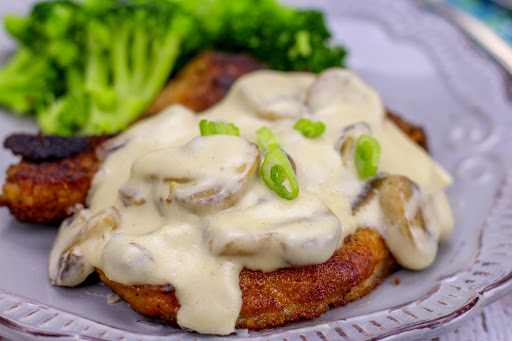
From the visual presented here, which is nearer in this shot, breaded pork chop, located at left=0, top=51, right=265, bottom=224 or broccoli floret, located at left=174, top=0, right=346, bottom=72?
breaded pork chop, located at left=0, top=51, right=265, bottom=224

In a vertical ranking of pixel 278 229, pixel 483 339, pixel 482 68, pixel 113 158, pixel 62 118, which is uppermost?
pixel 482 68

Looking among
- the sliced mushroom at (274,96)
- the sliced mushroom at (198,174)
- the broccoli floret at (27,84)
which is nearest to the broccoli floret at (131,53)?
the broccoli floret at (27,84)

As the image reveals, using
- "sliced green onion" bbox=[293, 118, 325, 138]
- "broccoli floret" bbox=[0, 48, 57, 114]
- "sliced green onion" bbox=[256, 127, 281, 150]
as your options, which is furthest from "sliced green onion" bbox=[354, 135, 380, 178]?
"broccoli floret" bbox=[0, 48, 57, 114]

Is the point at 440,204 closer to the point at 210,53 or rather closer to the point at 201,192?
the point at 201,192

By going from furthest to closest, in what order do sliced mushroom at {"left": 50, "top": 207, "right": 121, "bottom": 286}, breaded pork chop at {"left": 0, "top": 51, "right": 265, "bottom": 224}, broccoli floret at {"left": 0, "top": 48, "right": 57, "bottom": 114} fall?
broccoli floret at {"left": 0, "top": 48, "right": 57, "bottom": 114}, breaded pork chop at {"left": 0, "top": 51, "right": 265, "bottom": 224}, sliced mushroom at {"left": 50, "top": 207, "right": 121, "bottom": 286}

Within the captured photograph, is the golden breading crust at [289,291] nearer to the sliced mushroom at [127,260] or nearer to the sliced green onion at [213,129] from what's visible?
the sliced mushroom at [127,260]

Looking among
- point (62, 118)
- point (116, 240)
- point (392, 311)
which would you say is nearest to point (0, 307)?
point (116, 240)

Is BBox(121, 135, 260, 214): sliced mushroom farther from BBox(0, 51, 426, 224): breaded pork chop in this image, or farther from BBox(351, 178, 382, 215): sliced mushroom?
BBox(351, 178, 382, 215): sliced mushroom

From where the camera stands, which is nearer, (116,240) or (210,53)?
(116,240)
